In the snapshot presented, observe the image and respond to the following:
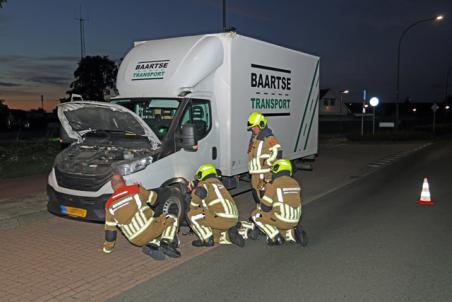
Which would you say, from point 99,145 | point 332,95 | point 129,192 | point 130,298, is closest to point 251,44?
point 99,145

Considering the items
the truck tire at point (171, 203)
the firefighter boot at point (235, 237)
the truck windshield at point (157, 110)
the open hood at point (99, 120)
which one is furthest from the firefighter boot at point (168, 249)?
the truck windshield at point (157, 110)

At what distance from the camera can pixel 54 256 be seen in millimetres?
5773

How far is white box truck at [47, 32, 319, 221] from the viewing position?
20.6ft

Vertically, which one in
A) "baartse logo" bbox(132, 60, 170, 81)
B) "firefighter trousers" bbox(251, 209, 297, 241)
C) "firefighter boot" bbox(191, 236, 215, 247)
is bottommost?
"firefighter boot" bbox(191, 236, 215, 247)

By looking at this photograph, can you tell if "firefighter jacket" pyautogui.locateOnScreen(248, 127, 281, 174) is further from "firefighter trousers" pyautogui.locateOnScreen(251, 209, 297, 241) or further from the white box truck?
"firefighter trousers" pyautogui.locateOnScreen(251, 209, 297, 241)

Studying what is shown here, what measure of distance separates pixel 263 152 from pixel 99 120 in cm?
279

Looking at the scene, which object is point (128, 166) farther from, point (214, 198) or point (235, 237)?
point (235, 237)

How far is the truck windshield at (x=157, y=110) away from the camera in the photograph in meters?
7.00

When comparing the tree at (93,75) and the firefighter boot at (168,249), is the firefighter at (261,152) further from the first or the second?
the tree at (93,75)

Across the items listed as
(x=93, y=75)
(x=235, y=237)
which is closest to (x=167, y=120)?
(x=235, y=237)

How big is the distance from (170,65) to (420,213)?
562 centimetres

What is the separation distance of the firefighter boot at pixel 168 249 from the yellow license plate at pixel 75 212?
1285 mm

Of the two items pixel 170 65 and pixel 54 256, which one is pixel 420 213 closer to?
pixel 170 65

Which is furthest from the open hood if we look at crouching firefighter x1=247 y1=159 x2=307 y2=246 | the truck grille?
crouching firefighter x1=247 y1=159 x2=307 y2=246
